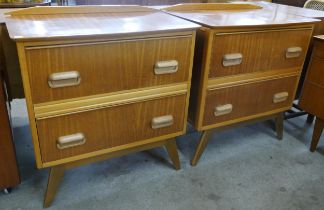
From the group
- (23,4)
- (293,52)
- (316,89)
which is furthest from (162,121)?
(23,4)

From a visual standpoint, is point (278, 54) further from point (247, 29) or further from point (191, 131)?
point (191, 131)

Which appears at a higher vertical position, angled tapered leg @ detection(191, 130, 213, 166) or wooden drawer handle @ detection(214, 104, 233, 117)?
wooden drawer handle @ detection(214, 104, 233, 117)

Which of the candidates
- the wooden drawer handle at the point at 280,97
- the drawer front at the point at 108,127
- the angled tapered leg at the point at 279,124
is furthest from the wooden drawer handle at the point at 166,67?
the angled tapered leg at the point at 279,124

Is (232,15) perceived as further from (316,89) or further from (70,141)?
(70,141)

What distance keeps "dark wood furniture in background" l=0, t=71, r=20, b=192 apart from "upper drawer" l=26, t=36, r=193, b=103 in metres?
0.18

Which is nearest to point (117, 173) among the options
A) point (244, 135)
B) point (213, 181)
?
point (213, 181)

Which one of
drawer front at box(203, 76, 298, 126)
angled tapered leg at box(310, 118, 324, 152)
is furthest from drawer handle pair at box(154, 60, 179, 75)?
angled tapered leg at box(310, 118, 324, 152)

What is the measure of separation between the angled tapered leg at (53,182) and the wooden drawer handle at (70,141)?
0.41ft

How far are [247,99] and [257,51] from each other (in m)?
0.23

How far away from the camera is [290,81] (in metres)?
1.44

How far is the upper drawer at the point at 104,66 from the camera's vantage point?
87 centimetres

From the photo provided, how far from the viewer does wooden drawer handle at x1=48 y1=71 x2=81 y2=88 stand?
877 millimetres

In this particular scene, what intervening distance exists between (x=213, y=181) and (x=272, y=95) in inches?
20.5

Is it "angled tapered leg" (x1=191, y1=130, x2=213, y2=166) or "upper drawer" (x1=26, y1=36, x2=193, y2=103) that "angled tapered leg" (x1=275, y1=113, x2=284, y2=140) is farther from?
"upper drawer" (x1=26, y1=36, x2=193, y2=103)
